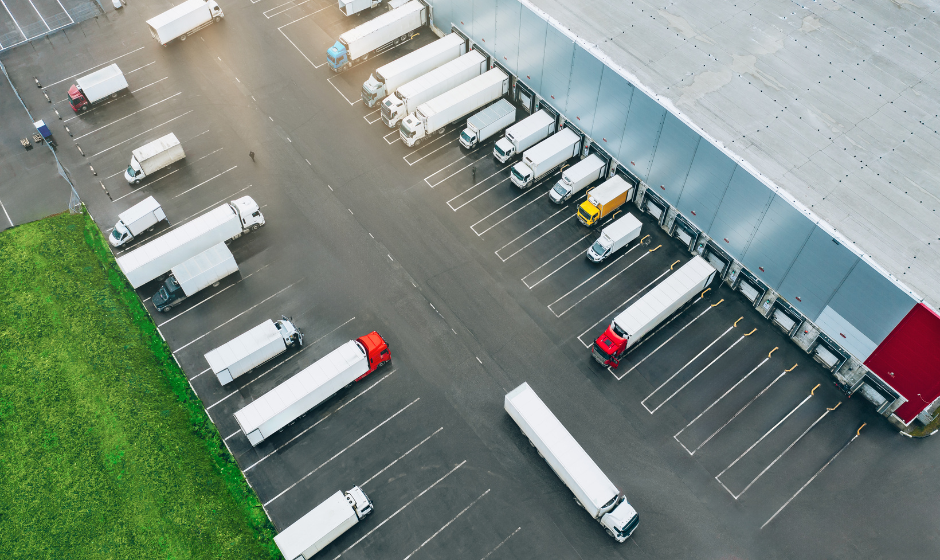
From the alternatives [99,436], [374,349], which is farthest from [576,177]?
[99,436]

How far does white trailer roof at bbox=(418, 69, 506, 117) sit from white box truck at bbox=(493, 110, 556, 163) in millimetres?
6197

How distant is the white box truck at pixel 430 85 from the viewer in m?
74.9

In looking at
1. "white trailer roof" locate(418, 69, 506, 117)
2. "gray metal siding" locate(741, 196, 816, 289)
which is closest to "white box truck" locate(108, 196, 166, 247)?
"white trailer roof" locate(418, 69, 506, 117)

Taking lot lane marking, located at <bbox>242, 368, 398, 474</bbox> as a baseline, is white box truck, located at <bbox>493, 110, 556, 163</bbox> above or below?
above

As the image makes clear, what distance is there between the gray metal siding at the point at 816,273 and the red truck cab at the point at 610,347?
46.7ft

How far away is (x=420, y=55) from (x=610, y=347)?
135 feet

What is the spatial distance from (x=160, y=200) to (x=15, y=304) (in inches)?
628

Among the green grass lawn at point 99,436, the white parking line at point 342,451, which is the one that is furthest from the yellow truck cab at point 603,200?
the green grass lawn at point 99,436

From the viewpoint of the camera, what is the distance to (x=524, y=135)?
235ft

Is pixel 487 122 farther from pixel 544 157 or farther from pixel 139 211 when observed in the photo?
pixel 139 211

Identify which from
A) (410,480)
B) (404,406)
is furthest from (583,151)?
(410,480)

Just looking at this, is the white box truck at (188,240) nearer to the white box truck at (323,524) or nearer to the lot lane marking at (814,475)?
the white box truck at (323,524)

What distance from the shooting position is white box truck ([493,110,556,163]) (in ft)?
235

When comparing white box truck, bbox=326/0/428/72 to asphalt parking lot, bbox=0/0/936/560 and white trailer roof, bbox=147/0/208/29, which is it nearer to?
asphalt parking lot, bbox=0/0/936/560
